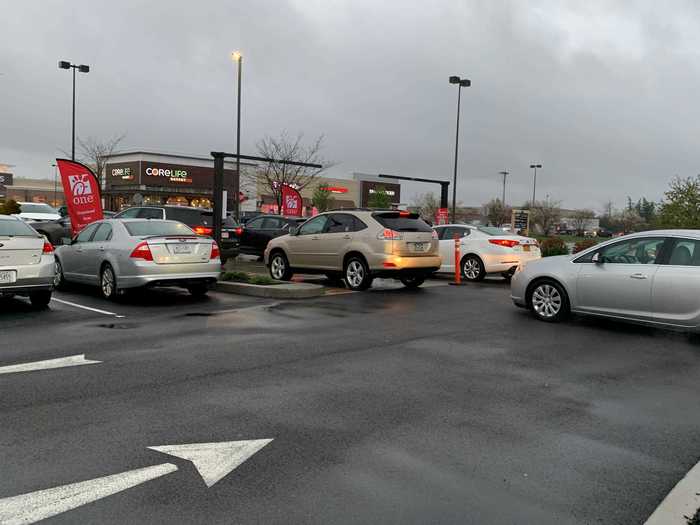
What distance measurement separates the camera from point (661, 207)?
88.0 feet

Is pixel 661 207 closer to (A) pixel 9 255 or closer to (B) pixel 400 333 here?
(B) pixel 400 333

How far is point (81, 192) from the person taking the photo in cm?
1909

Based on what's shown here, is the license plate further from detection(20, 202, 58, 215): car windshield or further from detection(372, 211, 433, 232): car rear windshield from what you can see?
detection(20, 202, 58, 215): car windshield

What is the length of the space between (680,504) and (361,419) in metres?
2.33

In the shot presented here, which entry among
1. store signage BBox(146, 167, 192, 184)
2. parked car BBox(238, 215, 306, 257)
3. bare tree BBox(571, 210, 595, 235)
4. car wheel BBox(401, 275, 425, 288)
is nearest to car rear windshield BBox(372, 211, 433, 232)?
car wheel BBox(401, 275, 425, 288)

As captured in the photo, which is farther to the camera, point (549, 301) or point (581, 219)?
point (581, 219)

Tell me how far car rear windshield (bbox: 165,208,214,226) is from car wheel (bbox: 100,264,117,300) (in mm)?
5185

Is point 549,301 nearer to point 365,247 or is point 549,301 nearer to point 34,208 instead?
point 365,247

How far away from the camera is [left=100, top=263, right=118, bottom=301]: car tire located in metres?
11.7

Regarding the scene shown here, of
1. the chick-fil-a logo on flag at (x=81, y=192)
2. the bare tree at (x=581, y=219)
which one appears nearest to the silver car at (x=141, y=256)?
the chick-fil-a logo on flag at (x=81, y=192)

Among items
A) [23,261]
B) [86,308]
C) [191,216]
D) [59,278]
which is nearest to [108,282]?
[86,308]

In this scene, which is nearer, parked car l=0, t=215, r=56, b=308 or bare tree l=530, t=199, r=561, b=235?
parked car l=0, t=215, r=56, b=308

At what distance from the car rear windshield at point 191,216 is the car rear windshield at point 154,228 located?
15.4 feet

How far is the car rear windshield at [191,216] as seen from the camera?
17116 mm
